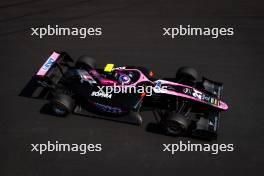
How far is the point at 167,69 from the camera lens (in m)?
14.4

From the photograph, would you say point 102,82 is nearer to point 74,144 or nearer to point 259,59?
point 74,144

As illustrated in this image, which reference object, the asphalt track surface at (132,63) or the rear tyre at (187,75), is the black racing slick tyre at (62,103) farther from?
the rear tyre at (187,75)

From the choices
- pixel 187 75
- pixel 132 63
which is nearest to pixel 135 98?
pixel 187 75

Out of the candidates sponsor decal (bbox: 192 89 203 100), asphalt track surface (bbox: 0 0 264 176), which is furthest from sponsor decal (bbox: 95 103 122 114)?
sponsor decal (bbox: 192 89 203 100)

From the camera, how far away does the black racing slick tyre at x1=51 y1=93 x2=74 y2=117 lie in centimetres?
1193

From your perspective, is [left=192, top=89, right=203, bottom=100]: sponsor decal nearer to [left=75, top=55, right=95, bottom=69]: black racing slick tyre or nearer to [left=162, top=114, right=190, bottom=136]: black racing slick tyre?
[left=162, top=114, right=190, bottom=136]: black racing slick tyre

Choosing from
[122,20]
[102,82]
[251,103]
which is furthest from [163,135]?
[122,20]

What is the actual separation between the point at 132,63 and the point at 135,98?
9.80 feet

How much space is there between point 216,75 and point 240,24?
138 inches

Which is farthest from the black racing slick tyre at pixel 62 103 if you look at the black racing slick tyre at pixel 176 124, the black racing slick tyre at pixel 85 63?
the black racing slick tyre at pixel 176 124

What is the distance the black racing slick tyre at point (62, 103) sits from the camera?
11.9m

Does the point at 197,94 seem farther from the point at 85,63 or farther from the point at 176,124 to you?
the point at 85,63

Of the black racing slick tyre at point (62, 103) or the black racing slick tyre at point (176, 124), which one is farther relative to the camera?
the black racing slick tyre at point (62, 103)

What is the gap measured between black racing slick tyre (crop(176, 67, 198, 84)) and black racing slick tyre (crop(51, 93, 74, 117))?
368cm
